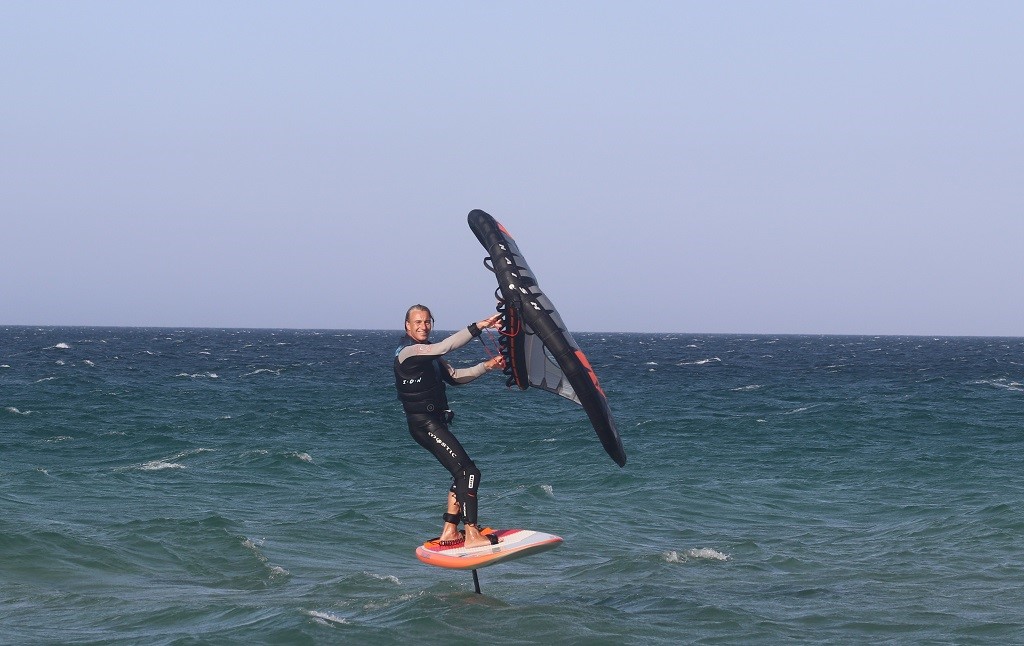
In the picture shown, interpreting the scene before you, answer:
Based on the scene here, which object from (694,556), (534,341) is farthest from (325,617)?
(694,556)

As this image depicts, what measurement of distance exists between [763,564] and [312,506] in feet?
29.0

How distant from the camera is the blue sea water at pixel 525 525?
476 inches

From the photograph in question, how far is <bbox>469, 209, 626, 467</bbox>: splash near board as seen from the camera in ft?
32.9

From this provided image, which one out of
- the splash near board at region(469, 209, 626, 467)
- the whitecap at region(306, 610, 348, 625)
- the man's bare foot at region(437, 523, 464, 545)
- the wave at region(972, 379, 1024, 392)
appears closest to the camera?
the splash near board at region(469, 209, 626, 467)

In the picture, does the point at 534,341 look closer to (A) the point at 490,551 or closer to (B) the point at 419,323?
(B) the point at 419,323

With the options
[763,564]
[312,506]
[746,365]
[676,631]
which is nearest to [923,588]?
[763,564]

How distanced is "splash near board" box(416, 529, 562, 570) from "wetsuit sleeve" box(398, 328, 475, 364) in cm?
188

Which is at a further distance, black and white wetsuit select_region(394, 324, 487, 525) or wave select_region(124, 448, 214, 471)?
wave select_region(124, 448, 214, 471)

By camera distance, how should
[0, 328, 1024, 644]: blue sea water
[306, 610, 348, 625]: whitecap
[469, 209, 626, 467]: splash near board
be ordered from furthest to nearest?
[0, 328, 1024, 644]: blue sea water
[306, 610, 348, 625]: whitecap
[469, 209, 626, 467]: splash near board

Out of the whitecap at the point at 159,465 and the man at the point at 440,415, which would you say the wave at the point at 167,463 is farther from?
the man at the point at 440,415

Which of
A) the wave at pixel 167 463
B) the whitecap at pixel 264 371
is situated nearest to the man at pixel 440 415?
the wave at pixel 167 463

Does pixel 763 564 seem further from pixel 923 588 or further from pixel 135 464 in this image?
pixel 135 464

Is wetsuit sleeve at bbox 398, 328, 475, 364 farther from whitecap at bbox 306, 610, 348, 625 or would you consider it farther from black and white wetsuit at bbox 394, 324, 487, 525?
whitecap at bbox 306, 610, 348, 625

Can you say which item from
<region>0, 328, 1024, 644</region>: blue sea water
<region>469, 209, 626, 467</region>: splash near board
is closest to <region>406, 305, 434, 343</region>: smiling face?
<region>469, 209, 626, 467</region>: splash near board
